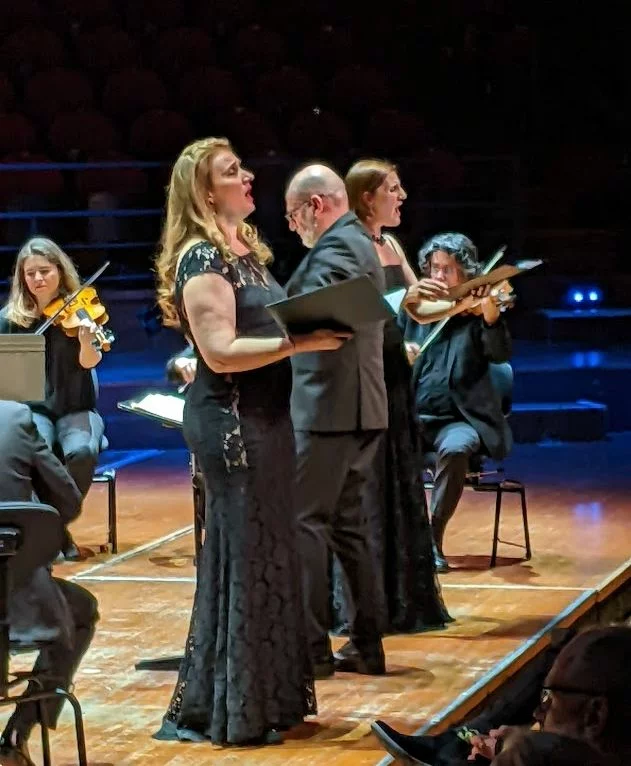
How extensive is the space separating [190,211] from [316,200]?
678 millimetres

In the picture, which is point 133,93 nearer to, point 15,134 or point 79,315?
point 15,134

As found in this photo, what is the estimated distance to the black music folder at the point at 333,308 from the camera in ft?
10.9

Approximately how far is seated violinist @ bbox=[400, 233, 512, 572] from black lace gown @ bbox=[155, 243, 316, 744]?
1943mm

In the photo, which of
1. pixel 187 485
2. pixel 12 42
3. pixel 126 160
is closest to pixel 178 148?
pixel 126 160

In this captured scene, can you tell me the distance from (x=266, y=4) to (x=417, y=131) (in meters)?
1.89

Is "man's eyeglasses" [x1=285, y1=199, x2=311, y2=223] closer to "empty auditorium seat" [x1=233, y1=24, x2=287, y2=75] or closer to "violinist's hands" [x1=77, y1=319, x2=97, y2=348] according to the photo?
"violinist's hands" [x1=77, y1=319, x2=97, y2=348]

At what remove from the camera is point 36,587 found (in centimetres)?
324

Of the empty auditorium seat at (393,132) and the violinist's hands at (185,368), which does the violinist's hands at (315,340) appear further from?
the empty auditorium seat at (393,132)

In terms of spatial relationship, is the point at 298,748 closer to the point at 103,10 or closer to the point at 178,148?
the point at 178,148

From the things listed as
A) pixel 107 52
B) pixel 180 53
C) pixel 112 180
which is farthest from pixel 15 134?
pixel 180 53

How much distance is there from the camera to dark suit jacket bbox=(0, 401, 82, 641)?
3230mm

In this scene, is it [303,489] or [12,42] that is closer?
[303,489]

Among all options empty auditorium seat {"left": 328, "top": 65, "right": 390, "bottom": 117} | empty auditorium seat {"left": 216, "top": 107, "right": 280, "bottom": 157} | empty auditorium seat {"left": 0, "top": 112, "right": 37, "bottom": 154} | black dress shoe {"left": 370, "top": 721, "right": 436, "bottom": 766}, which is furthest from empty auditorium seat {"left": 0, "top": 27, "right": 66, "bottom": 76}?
black dress shoe {"left": 370, "top": 721, "right": 436, "bottom": 766}

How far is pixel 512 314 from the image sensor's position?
32.3ft
